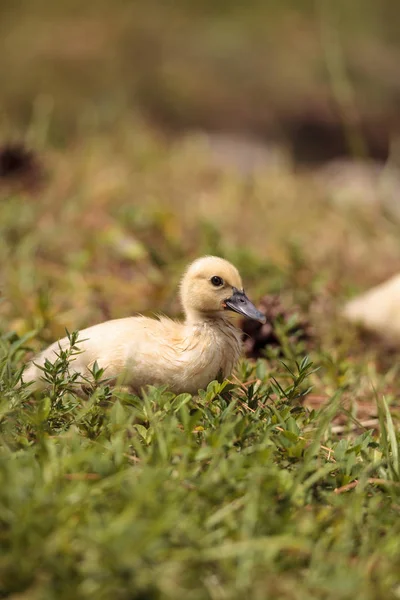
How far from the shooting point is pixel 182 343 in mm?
2182

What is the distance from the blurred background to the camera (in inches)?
146

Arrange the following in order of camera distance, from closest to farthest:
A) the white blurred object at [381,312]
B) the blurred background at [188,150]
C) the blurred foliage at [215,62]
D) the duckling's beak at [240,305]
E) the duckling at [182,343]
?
1. the duckling at [182,343]
2. the duckling's beak at [240,305]
3. the white blurred object at [381,312]
4. the blurred background at [188,150]
5. the blurred foliage at [215,62]

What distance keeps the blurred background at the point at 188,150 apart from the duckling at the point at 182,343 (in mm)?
748

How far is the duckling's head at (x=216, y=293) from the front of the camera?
2.26 meters

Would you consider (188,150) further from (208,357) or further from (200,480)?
(200,480)

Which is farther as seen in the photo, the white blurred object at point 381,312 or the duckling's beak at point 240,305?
the white blurred object at point 381,312

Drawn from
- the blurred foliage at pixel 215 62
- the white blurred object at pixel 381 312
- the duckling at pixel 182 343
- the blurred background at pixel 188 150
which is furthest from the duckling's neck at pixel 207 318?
the blurred foliage at pixel 215 62

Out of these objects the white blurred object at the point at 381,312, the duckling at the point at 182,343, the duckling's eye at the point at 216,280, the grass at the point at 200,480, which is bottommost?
the white blurred object at the point at 381,312

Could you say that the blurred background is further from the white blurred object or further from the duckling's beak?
the duckling's beak

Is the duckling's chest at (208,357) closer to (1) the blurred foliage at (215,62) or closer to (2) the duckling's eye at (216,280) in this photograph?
(2) the duckling's eye at (216,280)

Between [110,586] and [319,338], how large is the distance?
196cm

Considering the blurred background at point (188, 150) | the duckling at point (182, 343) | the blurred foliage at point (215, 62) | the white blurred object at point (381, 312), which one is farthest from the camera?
the blurred foliage at point (215, 62)

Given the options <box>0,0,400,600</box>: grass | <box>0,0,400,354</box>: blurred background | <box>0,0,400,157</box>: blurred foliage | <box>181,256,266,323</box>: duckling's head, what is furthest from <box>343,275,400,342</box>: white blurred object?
<box>0,0,400,157</box>: blurred foliage

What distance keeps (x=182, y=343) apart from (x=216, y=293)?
187mm
